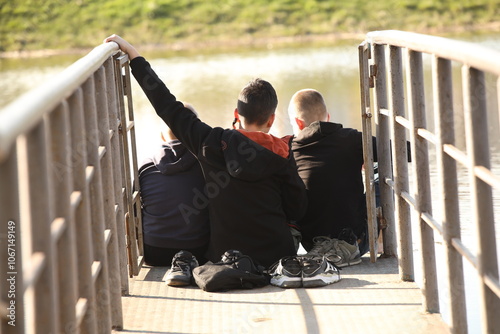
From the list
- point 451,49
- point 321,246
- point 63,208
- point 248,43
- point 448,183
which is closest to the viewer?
point 63,208

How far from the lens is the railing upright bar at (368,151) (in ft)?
13.9

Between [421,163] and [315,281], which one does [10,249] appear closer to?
[421,163]

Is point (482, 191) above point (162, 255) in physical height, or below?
above

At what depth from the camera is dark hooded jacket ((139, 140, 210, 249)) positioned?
13.8 feet

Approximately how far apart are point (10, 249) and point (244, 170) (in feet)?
6.74

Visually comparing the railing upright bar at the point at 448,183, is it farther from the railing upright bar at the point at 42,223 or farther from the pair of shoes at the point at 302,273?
the railing upright bar at the point at 42,223

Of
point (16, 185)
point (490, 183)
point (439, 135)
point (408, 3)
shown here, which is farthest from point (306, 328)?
point (408, 3)

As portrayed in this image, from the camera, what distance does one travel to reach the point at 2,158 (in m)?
1.55

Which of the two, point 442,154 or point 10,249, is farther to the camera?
point 442,154

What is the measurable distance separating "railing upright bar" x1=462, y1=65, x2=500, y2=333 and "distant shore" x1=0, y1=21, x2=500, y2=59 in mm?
18840

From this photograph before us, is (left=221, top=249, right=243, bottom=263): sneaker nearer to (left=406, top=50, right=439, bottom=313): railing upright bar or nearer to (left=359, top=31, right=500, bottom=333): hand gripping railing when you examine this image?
(left=359, top=31, right=500, bottom=333): hand gripping railing

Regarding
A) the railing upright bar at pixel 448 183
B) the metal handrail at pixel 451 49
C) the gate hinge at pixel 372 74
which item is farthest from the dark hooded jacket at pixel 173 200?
the railing upright bar at pixel 448 183

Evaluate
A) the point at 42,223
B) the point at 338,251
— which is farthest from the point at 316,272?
the point at 42,223

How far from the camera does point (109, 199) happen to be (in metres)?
3.15
